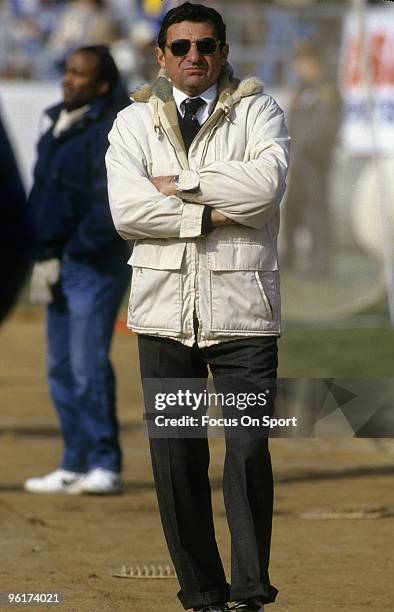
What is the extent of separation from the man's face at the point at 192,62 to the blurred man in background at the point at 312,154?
8436 millimetres

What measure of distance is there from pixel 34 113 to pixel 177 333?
11.7 meters

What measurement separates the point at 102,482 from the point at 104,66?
7.24 feet

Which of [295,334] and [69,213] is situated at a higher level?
[69,213]

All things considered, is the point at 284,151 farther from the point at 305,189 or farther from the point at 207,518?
the point at 305,189

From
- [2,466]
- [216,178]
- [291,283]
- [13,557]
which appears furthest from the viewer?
[291,283]

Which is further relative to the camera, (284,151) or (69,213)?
(69,213)

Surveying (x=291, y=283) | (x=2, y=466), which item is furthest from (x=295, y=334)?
(x=2, y=466)

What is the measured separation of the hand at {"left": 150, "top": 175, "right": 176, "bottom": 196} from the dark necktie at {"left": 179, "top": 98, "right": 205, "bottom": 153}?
126 millimetres

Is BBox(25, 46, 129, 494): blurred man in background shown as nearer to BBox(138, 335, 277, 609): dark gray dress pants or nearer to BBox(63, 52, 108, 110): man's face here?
BBox(63, 52, 108, 110): man's face

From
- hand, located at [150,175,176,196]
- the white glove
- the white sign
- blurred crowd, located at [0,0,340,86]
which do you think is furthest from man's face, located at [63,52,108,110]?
blurred crowd, located at [0,0,340,86]

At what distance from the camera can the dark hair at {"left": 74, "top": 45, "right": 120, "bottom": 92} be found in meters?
7.77

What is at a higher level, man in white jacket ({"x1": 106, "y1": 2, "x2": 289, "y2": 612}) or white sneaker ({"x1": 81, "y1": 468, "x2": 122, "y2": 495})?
man in white jacket ({"x1": 106, "y1": 2, "x2": 289, "y2": 612})

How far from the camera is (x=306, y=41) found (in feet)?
46.7

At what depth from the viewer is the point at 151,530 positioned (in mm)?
6957
